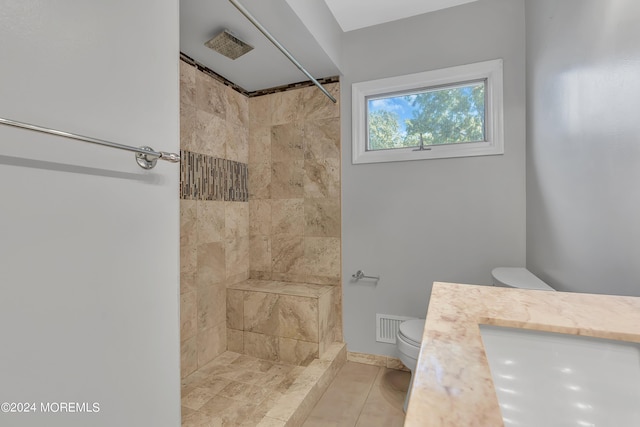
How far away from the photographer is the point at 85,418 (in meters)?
0.79

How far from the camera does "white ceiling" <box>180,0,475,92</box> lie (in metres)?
1.62

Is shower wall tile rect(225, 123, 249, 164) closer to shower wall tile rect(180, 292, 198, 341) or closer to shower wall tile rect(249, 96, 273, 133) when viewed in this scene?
shower wall tile rect(249, 96, 273, 133)

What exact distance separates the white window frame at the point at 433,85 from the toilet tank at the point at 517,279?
0.80 meters

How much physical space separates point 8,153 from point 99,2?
1.67 feet

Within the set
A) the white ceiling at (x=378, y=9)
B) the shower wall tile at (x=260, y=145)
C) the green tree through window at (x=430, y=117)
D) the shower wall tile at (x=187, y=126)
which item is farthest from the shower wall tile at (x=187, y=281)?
the white ceiling at (x=378, y=9)

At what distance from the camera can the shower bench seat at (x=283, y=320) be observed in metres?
2.15

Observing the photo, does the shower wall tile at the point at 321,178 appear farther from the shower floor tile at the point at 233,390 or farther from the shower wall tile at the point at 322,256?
the shower floor tile at the point at 233,390

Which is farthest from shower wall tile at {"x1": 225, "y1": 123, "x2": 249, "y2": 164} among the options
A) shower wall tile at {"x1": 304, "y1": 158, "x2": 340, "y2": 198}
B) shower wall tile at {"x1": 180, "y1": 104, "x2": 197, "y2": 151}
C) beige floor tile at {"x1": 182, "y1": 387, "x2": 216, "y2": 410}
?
beige floor tile at {"x1": 182, "y1": 387, "x2": 216, "y2": 410}

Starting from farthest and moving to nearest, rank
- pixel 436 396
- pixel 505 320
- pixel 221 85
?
pixel 221 85 < pixel 505 320 < pixel 436 396

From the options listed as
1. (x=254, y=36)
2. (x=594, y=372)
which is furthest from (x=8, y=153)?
(x=254, y=36)

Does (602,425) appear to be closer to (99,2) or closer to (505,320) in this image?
(505,320)

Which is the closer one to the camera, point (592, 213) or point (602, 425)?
point (602, 425)

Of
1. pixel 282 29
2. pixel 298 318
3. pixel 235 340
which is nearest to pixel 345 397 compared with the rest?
pixel 298 318

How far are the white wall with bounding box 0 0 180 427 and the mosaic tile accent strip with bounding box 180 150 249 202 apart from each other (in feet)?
3.41
